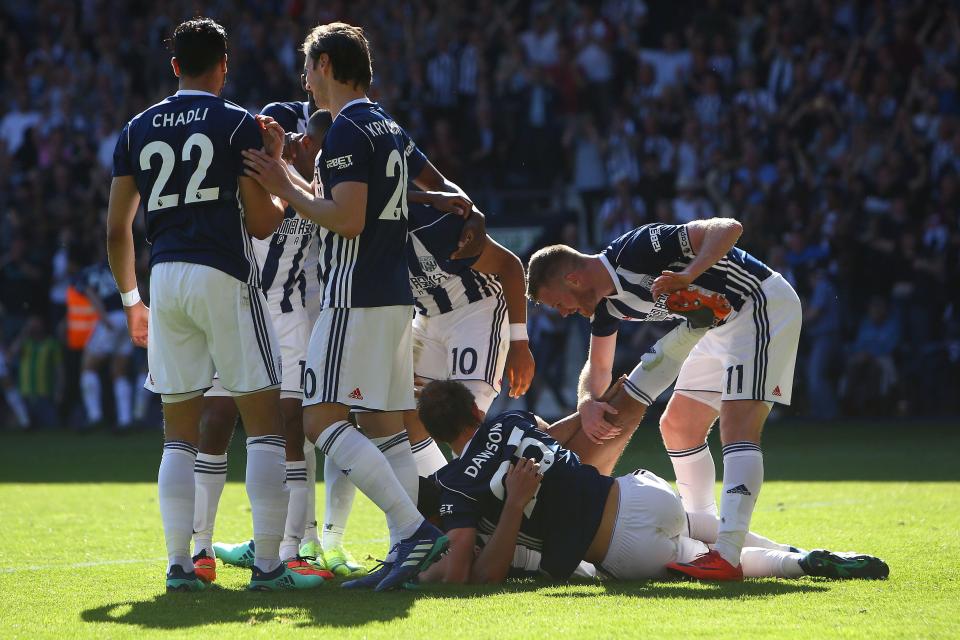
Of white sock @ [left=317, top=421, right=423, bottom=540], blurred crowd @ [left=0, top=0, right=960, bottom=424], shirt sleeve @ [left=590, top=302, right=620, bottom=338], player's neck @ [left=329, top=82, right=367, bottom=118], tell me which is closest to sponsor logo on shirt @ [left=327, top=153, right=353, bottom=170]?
player's neck @ [left=329, top=82, right=367, bottom=118]

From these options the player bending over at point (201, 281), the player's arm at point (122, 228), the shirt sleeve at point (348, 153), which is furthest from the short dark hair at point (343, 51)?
the player's arm at point (122, 228)

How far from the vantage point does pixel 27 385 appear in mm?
16578

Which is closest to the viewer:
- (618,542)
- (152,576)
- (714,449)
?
(618,542)

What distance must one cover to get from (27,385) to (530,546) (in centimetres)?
1258

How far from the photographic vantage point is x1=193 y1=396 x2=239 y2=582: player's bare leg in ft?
19.4

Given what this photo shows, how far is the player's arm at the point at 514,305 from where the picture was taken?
670cm

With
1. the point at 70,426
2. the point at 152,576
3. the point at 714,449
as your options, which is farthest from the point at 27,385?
the point at 152,576

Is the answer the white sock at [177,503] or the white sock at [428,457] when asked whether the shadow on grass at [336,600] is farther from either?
the white sock at [428,457]

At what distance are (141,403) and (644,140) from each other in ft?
24.9

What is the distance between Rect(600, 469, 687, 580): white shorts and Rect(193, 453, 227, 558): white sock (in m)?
1.90

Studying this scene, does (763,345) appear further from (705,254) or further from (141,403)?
(141,403)

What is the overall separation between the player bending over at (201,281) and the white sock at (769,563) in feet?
6.79

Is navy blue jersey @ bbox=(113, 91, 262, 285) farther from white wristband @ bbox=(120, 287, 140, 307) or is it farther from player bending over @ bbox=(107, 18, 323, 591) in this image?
white wristband @ bbox=(120, 287, 140, 307)

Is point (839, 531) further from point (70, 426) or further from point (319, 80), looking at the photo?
point (70, 426)
